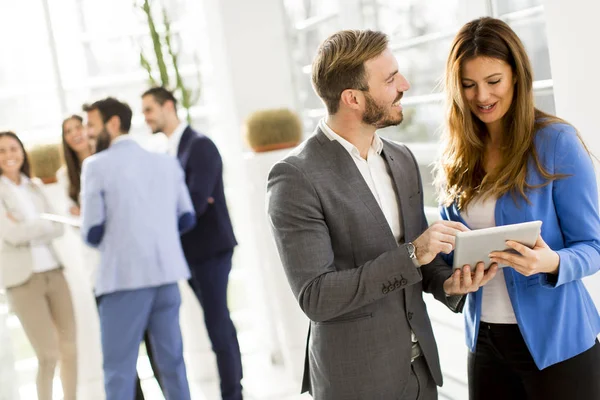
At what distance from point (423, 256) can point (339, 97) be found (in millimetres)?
519

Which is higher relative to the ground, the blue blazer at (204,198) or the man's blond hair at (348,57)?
the man's blond hair at (348,57)

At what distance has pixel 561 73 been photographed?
231 cm

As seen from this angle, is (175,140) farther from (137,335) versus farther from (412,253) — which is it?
(412,253)

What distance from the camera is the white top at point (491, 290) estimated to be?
2020 mm

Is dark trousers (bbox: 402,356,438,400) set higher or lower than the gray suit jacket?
lower

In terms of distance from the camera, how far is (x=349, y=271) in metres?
1.85

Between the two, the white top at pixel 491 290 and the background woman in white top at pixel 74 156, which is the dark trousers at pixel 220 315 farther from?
the white top at pixel 491 290

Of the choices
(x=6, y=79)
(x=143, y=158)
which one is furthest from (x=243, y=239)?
(x=6, y=79)

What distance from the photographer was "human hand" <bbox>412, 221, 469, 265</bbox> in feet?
5.81

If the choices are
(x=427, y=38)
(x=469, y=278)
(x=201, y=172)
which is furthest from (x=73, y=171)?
(x=469, y=278)

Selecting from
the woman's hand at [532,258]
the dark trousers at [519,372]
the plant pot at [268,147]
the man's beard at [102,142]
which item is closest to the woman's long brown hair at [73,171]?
the man's beard at [102,142]

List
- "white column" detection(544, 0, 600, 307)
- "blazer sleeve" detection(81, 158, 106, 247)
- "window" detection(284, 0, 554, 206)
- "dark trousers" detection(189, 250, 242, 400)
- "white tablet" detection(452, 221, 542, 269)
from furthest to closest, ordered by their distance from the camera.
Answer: "dark trousers" detection(189, 250, 242, 400), "blazer sleeve" detection(81, 158, 106, 247), "window" detection(284, 0, 554, 206), "white column" detection(544, 0, 600, 307), "white tablet" detection(452, 221, 542, 269)

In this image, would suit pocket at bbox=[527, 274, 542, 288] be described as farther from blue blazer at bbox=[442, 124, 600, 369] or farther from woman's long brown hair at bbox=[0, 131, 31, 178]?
woman's long brown hair at bbox=[0, 131, 31, 178]

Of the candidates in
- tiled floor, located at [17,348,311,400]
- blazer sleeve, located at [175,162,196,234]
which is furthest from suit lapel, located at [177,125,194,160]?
tiled floor, located at [17,348,311,400]
